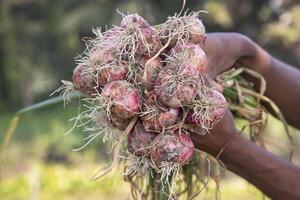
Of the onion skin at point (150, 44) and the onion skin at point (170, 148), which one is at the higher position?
the onion skin at point (150, 44)

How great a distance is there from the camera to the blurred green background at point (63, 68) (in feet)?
16.8

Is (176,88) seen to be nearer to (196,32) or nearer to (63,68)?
(196,32)

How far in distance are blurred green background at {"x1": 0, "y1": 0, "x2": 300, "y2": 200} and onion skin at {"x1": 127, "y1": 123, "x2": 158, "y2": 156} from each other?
Result: 310mm

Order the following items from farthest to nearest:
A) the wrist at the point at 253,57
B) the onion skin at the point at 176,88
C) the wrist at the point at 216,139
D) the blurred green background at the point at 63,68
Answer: the blurred green background at the point at 63,68, the wrist at the point at 253,57, the wrist at the point at 216,139, the onion skin at the point at 176,88

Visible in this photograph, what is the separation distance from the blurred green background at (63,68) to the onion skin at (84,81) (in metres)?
0.32

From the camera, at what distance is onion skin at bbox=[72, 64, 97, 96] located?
1383mm

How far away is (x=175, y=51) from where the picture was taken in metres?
1.34

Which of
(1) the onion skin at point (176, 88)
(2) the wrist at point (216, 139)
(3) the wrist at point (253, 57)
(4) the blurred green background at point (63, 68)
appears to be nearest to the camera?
(1) the onion skin at point (176, 88)

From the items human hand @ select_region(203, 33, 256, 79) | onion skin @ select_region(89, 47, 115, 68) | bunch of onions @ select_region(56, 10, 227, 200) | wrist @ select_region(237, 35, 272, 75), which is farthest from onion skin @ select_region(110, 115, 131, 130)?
wrist @ select_region(237, 35, 272, 75)

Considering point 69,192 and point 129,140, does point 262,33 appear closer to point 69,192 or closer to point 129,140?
point 69,192

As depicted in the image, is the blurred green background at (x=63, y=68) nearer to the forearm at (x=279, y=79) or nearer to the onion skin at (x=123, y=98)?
the forearm at (x=279, y=79)

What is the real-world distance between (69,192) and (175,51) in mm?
3973

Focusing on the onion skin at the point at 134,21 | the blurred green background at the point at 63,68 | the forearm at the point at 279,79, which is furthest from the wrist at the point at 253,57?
the onion skin at the point at 134,21

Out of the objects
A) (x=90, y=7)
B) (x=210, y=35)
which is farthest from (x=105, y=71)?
(x=90, y=7)
